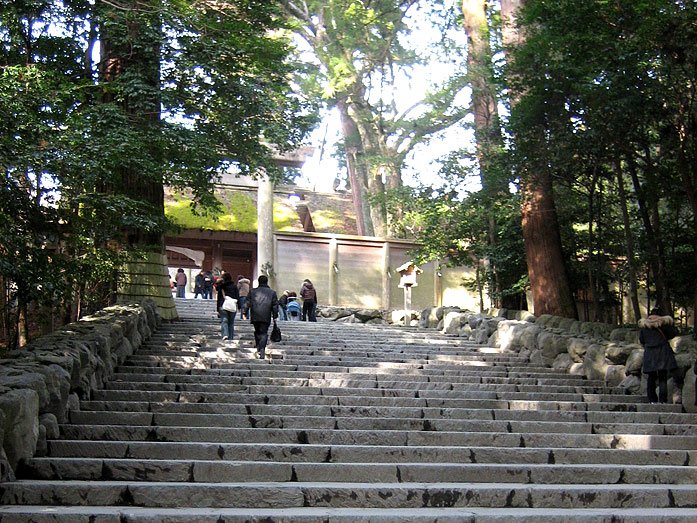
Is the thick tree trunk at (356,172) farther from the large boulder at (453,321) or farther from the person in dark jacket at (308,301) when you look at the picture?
the large boulder at (453,321)

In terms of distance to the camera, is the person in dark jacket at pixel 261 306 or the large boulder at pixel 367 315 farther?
the large boulder at pixel 367 315

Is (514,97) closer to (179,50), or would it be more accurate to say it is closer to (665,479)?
(179,50)

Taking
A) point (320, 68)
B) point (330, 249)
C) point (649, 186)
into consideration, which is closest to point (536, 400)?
point (649, 186)

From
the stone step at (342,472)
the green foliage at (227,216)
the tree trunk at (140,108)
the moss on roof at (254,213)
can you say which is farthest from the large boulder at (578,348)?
the green foliage at (227,216)

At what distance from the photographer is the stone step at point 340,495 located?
21.1ft

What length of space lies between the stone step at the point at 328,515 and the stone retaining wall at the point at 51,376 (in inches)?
30.1

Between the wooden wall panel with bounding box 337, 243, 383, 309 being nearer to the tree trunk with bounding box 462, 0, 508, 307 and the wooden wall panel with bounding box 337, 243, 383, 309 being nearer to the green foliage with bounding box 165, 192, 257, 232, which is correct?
the tree trunk with bounding box 462, 0, 508, 307

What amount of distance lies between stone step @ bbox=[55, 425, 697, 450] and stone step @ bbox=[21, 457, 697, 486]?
77 centimetres

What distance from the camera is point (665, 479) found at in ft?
25.3

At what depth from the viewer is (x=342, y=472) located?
729 centimetres

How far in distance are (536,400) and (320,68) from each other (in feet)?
63.4

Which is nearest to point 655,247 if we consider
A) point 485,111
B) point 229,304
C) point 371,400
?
point 371,400

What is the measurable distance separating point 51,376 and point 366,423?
3.31 m

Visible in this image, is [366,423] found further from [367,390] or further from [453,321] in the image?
[453,321]
